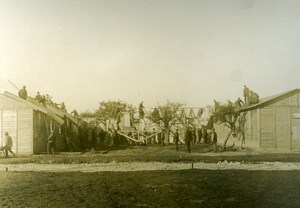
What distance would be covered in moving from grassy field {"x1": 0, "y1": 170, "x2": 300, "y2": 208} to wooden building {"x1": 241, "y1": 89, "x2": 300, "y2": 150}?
15565 mm

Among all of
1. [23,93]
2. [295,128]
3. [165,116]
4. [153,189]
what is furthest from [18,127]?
[165,116]

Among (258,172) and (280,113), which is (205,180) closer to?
(258,172)

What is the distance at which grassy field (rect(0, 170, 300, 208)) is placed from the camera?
10711mm

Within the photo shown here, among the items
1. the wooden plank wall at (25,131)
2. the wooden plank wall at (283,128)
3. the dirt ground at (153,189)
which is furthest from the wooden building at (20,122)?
the wooden plank wall at (283,128)

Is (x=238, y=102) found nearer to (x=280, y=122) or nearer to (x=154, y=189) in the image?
(x=280, y=122)

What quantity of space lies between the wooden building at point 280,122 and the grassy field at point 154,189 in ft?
51.1

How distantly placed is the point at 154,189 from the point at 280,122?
22.1 metres

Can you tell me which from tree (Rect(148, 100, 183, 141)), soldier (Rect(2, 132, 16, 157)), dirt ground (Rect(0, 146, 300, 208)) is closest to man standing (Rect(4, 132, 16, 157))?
soldier (Rect(2, 132, 16, 157))

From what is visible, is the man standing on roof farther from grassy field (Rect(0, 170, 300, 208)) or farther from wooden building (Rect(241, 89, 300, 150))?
wooden building (Rect(241, 89, 300, 150))

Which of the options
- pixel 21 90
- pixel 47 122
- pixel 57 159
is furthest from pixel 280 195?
pixel 21 90

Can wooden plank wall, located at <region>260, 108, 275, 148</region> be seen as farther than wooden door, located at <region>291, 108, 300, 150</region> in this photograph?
Yes

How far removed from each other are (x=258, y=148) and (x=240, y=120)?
19.1 ft

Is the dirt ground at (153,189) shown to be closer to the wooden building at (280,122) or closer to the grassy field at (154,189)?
the grassy field at (154,189)

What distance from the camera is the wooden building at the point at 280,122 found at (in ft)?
104
